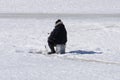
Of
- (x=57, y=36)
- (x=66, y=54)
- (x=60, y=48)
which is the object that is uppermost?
(x=57, y=36)

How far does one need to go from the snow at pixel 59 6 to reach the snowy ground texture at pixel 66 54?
26.2 ft

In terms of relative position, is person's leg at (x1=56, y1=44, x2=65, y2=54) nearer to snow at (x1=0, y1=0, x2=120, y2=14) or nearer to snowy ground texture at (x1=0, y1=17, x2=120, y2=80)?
snowy ground texture at (x1=0, y1=17, x2=120, y2=80)

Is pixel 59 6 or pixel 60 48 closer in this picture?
pixel 60 48

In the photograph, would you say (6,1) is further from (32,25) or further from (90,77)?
(90,77)

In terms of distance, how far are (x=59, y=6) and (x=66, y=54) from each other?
73.9 ft

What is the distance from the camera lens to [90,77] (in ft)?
40.6

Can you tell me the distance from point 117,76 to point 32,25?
14.5 m

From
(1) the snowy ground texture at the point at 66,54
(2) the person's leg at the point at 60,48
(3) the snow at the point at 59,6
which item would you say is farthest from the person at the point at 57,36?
(3) the snow at the point at 59,6

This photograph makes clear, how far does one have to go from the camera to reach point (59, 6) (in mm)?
39531

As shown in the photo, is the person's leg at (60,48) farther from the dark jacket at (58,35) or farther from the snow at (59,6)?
the snow at (59,6)

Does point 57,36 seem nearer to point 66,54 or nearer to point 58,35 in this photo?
point 58,35

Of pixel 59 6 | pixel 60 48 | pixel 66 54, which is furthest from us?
pixel 59 6

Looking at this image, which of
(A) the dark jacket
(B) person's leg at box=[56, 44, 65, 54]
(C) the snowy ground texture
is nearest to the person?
(A) the dark jacket

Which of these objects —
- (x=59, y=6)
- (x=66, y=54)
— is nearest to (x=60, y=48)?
(x=66, y=54)
